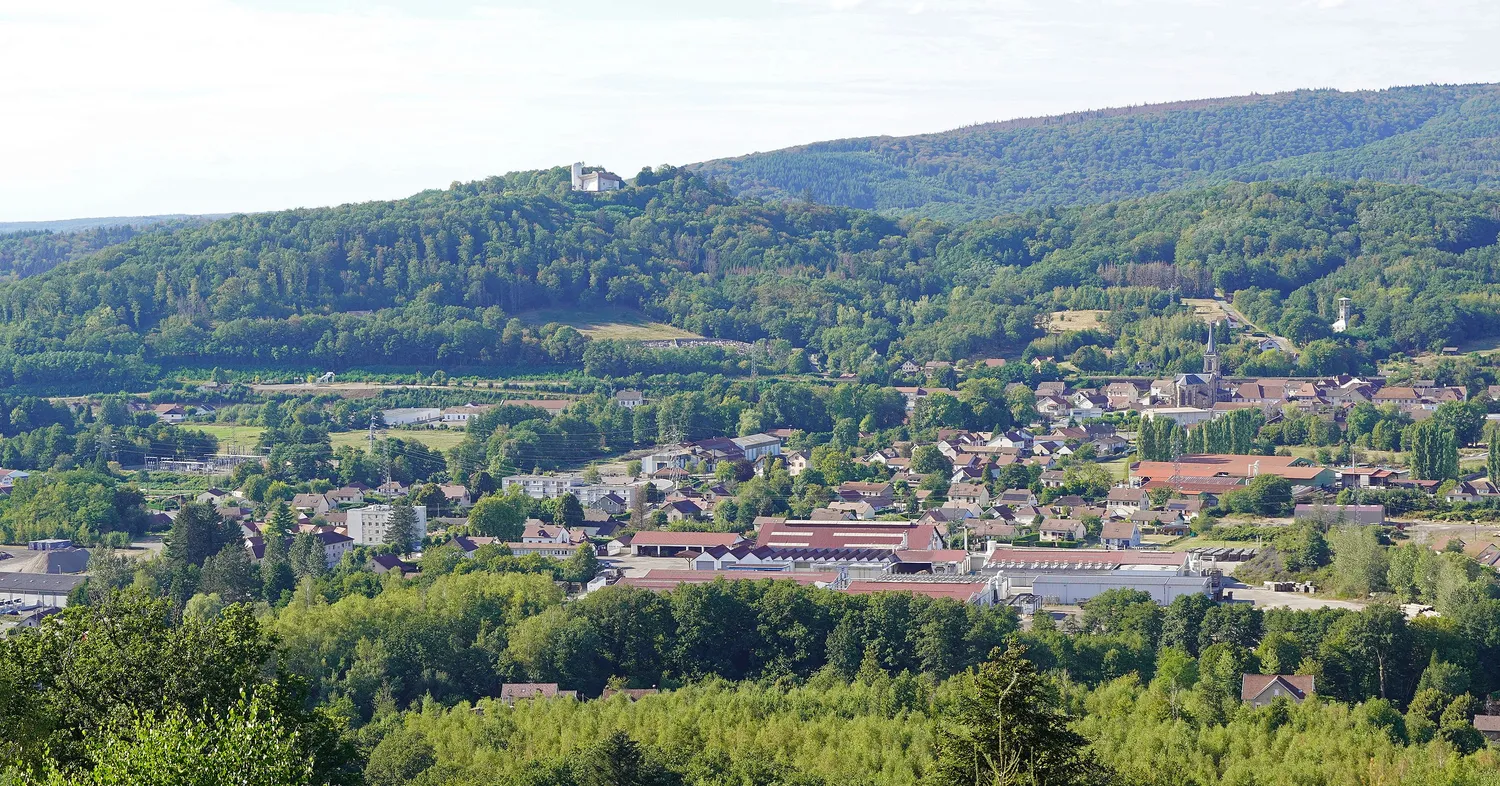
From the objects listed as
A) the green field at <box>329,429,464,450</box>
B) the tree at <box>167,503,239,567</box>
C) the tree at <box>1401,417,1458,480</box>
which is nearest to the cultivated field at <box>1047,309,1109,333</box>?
the green field at <box>329,429,464,450</box>

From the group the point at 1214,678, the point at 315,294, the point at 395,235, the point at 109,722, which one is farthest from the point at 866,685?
the point at 395,235

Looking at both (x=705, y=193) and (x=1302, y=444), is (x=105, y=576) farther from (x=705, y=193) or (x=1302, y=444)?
(x=705, y=193)

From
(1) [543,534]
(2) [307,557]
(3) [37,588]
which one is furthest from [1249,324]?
(3) [37,588]

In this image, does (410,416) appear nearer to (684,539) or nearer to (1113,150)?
(684,539)

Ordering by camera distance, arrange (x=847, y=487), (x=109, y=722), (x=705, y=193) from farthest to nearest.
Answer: (x=705, y=193), (x=847, y=487), (x=109, y=722)

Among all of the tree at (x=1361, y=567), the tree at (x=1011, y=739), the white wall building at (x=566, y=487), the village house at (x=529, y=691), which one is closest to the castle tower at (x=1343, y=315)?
the white wall building at (x=566, y=487)

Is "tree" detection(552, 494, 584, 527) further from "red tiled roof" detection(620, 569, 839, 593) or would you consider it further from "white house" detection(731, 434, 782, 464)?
"white house" detection(731, 434, 782, 464)

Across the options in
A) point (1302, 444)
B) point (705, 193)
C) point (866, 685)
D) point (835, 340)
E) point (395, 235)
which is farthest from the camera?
point (705, 193)

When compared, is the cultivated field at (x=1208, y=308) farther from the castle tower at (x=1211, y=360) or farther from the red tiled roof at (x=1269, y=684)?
the red tiled roof at (x=1269, y=684)
